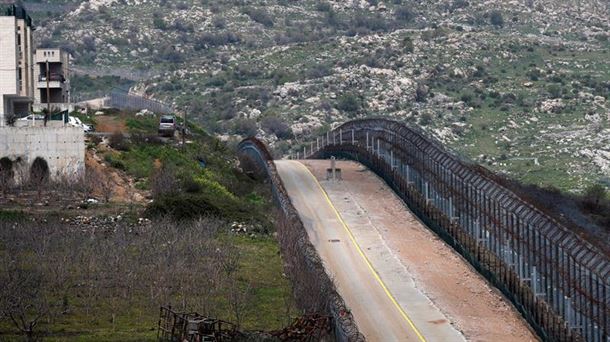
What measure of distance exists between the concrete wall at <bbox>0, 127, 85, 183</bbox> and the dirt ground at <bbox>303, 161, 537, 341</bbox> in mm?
11724

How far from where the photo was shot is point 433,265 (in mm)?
66938

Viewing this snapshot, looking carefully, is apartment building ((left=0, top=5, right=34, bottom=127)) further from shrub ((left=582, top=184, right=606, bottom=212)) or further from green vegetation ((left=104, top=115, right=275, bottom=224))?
shrub ((left=582, top=184, right=606, bottom=212))

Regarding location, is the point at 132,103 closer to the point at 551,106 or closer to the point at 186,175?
the point at 551,106

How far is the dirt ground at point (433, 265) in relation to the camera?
57203 millimetres

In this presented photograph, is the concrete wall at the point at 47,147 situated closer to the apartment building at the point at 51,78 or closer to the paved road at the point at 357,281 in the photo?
the paved road at the point at 357,281

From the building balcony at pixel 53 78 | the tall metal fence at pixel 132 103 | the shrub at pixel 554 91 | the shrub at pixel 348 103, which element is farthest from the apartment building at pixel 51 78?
the shrub at pixel 554 91

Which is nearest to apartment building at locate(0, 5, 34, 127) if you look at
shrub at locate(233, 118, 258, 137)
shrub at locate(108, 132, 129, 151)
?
shrub at locate(108, 132, 129, 151)

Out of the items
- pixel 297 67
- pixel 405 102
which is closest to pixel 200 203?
pixel 405 102

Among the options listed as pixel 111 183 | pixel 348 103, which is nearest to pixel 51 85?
pixel 111 183

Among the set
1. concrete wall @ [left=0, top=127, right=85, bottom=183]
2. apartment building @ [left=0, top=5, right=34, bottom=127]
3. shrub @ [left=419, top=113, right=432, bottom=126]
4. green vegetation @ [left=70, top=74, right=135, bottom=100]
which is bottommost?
shrub @ [left=419, top=113, right=432, bottom=126]

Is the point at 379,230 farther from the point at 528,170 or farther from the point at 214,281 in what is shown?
the point at 528,170

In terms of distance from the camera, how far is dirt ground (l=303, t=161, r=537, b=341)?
57203 mm

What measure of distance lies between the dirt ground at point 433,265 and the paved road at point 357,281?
0.69 m

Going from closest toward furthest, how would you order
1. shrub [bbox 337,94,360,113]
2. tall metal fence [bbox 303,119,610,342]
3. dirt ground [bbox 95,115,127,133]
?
tall metal fence [bbox 303,119,610,342] < dirt ground [bbox 95,115,127,133] < shrub [bbox 337,94,360,113]
